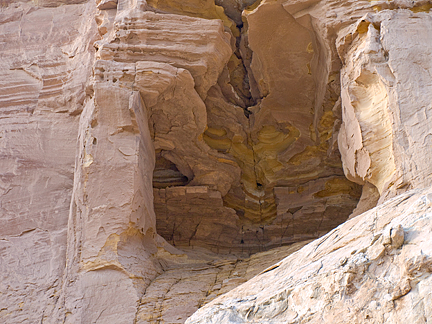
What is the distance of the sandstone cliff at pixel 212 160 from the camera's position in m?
3.95

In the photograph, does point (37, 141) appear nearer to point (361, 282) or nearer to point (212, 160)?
point (212, 160)

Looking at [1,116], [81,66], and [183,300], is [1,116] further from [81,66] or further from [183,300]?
[183,300]

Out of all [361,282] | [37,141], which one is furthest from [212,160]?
[361,282]

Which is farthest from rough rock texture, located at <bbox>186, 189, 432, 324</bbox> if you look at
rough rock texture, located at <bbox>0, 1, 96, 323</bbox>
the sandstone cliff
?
rough rock texture, located at <bbox>0, 1, 96, 323</bbox>

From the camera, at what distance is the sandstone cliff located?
156 inches

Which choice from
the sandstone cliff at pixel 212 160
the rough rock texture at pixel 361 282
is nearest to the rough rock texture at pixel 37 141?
the sandstone cliff at pixel 212 160

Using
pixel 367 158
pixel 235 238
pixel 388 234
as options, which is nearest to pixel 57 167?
pixel 235 238

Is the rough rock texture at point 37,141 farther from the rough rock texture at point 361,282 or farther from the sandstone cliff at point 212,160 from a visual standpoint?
the rough rock texture at point 361,282

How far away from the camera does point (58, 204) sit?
7699mm

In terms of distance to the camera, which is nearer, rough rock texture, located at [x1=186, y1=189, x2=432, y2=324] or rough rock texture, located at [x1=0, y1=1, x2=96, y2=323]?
rough rock texture, located at [x1=186, y1=189, x2=432, y2=324]

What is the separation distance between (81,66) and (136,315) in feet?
16.5

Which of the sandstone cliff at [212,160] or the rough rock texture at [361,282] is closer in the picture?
the rough rock texture at [361,282]

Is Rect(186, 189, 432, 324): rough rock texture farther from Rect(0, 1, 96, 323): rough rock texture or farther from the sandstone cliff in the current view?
Rect(0, 1, 96, 323): rough rock texture

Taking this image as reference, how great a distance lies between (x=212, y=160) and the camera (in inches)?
389
